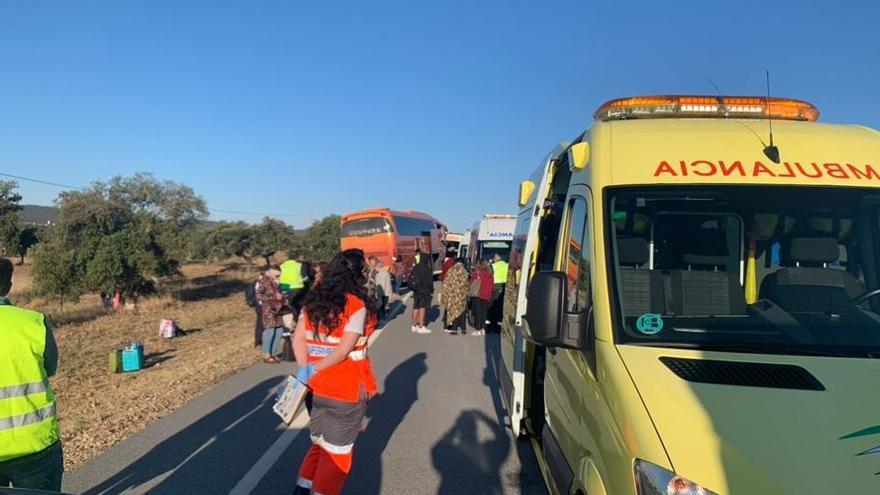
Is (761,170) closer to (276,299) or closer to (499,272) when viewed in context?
(276,299)

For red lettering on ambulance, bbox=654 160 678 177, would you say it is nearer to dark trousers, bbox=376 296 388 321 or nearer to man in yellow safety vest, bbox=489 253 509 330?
man in yellow safety vest, bbox=489 253 509 330

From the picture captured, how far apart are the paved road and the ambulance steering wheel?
2.69 metres

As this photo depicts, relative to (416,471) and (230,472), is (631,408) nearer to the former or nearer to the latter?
(416,471)

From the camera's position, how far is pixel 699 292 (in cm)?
348

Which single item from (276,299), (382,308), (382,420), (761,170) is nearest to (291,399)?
(382,420)

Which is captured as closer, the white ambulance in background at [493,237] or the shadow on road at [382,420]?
the shadow on road at [382,420]

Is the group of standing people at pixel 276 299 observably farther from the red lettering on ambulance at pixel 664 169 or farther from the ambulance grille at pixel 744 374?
the ambulance grille at pixel 744 374

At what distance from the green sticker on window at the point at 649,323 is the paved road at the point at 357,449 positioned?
8.04 ft

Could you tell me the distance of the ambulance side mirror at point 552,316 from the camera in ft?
10.0

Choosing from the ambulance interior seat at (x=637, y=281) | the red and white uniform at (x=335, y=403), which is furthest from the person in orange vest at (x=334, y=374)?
the ambulance interior seat at (x=637, y=281)

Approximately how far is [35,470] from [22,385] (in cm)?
45

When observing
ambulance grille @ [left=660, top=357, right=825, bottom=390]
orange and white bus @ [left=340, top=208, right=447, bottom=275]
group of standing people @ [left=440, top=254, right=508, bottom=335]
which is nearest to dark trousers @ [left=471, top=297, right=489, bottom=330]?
group of standing people @ [left=440, top=254, right=508, bottom=335]

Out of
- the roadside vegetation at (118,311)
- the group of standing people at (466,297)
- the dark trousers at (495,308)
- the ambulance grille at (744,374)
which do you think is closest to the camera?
the ambulance grille at (744,374)

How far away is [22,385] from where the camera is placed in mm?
3262
